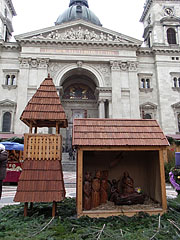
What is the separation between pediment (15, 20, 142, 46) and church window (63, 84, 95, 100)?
800cm

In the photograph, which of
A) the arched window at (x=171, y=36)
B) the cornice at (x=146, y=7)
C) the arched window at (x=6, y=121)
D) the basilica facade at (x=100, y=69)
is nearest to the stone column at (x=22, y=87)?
the basilica facade at (x=100, y=69)

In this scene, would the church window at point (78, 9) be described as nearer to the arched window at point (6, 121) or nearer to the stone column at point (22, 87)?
the stone column at point (22, 87)

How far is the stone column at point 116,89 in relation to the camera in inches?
1136

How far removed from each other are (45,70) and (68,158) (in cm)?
1289

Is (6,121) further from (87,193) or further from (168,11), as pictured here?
(168,11)

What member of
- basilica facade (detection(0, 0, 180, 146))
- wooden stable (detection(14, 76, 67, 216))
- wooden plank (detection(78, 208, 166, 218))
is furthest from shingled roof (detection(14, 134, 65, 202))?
basilica facade (detection(0, 0, 180, 146))

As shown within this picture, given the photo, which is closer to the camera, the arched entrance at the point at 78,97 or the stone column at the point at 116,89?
the stone column at the point at 116,89

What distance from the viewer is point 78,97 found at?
34969 mm

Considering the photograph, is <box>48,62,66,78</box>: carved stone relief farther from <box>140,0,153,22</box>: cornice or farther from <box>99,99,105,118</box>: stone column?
<box>140,0,153,22</box>: cornice

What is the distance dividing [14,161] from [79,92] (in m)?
22.4

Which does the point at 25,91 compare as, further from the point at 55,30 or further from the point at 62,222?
the point at 62,222

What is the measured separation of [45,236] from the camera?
4.75m

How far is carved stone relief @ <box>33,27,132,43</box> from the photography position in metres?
30.5

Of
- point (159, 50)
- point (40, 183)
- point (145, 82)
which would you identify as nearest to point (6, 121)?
point (145, 82)
